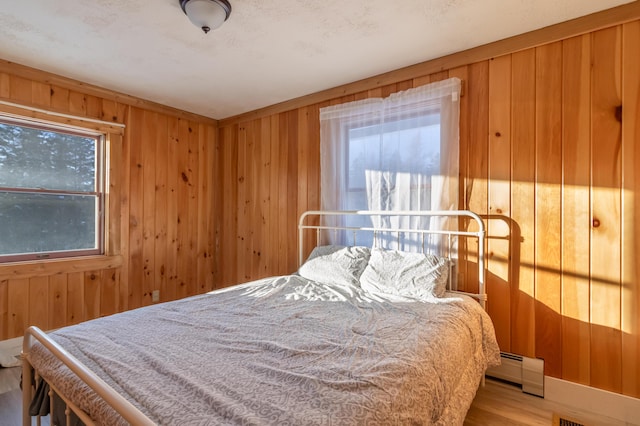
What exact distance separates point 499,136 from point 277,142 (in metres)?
2.10

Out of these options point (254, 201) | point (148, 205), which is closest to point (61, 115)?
point (148, 205)

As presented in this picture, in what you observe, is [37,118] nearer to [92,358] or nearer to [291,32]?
[291,32]

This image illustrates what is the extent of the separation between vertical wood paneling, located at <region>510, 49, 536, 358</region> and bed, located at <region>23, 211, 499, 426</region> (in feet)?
0.80

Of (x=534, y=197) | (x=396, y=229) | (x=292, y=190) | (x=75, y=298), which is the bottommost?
(x=75, y=298)

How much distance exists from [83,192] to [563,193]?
3.79 meters

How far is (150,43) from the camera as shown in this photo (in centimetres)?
211

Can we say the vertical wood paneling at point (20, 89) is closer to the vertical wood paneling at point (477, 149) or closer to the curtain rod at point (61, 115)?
the curtain rod at point (61, 115)

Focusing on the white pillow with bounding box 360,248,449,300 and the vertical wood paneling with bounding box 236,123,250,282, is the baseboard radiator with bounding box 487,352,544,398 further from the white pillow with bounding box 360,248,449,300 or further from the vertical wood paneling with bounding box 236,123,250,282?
the vertical wood paneling with bounding box 236,123,250,282

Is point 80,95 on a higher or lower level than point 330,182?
higher

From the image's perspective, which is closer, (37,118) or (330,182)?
(37,118)

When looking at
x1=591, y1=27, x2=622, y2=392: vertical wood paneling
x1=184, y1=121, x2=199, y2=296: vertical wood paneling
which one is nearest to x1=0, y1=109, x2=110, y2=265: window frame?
x1=184, y1=121, x2=199, y2=296: vertical wood paneling

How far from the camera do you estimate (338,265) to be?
2.48m

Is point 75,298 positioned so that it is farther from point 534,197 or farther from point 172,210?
point 534,197

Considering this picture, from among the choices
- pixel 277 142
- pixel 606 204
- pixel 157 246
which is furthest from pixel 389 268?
pixel 157 246
